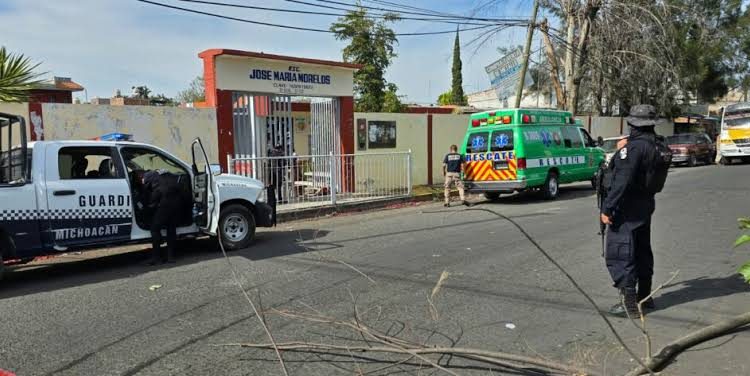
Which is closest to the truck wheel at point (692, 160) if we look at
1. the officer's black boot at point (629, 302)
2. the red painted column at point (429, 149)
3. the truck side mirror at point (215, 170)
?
the red painted column at point (429, 149)

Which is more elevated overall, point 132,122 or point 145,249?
point 132,122

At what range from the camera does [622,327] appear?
4.51 meters

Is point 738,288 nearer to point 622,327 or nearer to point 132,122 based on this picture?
point 622,327

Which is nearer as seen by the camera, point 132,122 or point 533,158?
point 132,122

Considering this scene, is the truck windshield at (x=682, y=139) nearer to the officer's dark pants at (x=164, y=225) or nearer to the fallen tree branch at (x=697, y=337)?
the officer's dark pants at (x=164, y=225)

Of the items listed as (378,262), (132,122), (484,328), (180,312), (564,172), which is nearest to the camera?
(484,328)

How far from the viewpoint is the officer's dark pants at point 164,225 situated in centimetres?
717

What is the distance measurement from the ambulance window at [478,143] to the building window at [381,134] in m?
2.51

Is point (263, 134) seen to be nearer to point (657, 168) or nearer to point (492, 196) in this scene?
point (492, 196)

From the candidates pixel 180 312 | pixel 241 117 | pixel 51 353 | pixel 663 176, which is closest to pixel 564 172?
pixel 241 117

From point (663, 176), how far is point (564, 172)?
988 centimetres

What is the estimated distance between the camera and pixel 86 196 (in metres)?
6.70

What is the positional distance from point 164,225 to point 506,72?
48.0 feet

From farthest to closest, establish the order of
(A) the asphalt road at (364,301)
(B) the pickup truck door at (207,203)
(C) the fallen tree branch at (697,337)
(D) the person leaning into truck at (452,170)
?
(D) the person leaning into truck at (452,170) < (B) the pickup truck door at (207,203) < (A) the asphalt road at (364,301) < (C) the fallen tree branch at (697,337)
